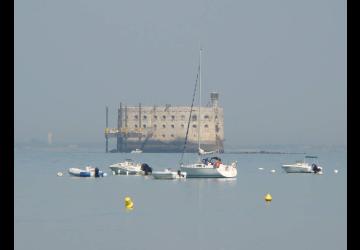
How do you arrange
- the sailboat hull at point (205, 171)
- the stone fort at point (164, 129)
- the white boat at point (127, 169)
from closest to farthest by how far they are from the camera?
the sailboat hull at point (205, 171), the white boat at point (127, 169), the stone fort at point (164, 129)

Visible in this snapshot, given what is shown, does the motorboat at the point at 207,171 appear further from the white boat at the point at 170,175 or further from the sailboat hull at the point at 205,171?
the white boat at the point at 170,175

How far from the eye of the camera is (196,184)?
45.3 metres

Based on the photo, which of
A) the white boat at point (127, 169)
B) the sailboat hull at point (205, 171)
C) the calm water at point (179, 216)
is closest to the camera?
the calm water at point (179, 216)

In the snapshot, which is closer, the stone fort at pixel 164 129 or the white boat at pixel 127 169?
the white boat at pixel 127 169

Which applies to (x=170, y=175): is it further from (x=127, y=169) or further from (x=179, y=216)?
(x=179, y=216)

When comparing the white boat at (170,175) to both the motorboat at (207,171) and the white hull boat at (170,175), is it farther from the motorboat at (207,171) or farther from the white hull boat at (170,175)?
the motorboat at (207,171)

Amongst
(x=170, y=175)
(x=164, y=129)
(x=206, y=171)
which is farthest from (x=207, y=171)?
(x=164, y=129)

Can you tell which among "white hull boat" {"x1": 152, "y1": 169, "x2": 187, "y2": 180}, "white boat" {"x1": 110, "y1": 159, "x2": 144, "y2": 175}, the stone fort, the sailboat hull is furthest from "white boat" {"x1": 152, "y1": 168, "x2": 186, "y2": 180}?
the stone fort

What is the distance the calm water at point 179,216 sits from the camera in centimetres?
2006

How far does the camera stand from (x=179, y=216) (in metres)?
28.6

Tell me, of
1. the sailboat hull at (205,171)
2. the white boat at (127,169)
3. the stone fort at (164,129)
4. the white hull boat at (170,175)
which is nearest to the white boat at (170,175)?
the white hull boat at (170,175)

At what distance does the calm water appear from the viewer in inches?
790
